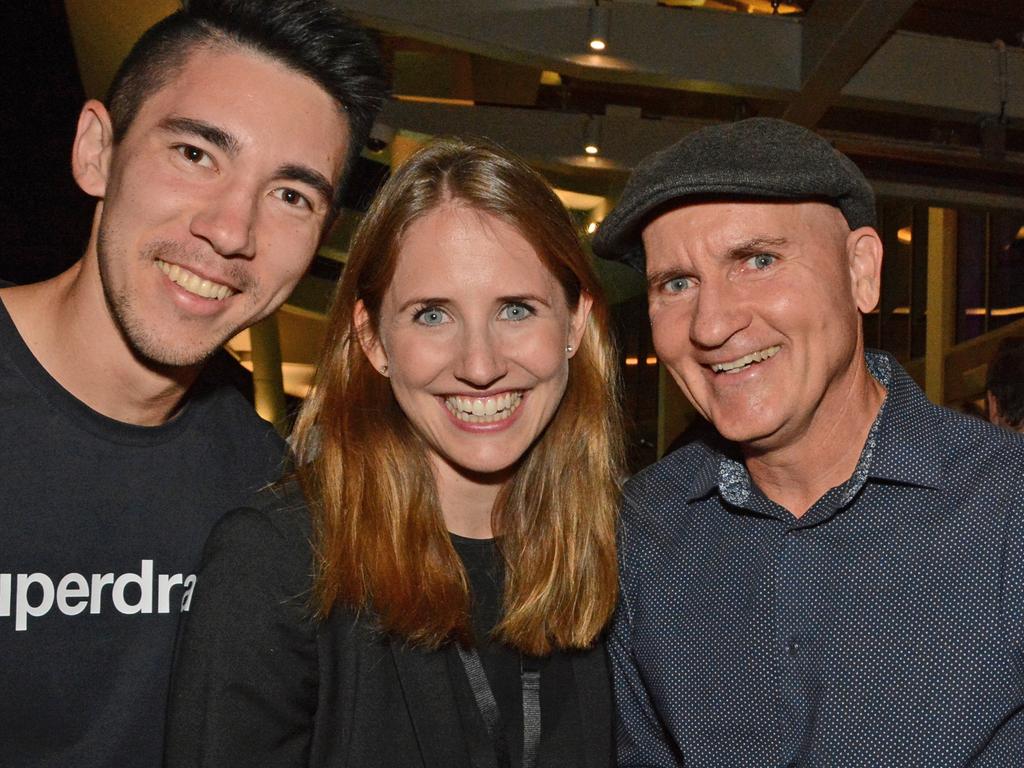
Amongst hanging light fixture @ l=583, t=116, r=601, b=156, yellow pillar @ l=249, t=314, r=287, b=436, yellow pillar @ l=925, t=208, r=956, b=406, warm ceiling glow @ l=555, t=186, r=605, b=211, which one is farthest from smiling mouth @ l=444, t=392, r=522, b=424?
yellow pillar @ l=925, t=208, r=956, b=406

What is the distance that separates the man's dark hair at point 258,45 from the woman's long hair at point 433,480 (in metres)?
0.31

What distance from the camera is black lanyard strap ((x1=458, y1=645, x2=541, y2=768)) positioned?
5.71 feet

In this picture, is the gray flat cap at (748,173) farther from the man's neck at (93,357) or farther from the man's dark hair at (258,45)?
the man's neck at (93,357)

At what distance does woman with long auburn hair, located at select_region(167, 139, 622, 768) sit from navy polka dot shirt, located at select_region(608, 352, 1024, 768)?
0.17 m

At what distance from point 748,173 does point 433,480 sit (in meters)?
0.84

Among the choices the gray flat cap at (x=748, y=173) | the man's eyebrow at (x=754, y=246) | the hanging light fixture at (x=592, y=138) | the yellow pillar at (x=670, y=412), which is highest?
the hanging light fixture at (x=592, y=138)

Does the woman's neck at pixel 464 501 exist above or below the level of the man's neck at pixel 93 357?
below

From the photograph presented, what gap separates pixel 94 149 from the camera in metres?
2.12

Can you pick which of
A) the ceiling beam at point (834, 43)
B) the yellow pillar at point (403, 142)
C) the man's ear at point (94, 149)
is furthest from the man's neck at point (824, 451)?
the yellow pillar at point (403, 142)

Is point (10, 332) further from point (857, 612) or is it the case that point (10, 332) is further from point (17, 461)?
point (857, 612)

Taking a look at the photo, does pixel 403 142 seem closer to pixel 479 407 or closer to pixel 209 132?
pixel 209 132

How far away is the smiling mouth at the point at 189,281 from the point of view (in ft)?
6.36

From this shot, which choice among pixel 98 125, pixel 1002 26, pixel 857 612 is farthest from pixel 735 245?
pixel 1002 26

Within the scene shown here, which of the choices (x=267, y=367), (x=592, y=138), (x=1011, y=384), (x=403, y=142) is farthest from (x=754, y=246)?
(x=267, y=367)
